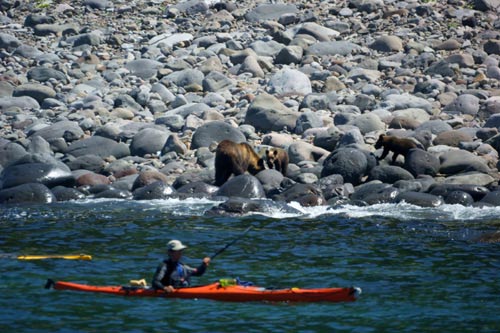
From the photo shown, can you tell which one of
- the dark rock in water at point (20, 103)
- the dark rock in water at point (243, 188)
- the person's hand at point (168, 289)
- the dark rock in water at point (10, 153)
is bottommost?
the dark rock in water at point (20, 103)

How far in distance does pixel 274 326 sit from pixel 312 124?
48.6 ft

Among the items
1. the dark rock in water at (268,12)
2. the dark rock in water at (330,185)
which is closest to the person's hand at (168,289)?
the dark rock in water at (330,185)

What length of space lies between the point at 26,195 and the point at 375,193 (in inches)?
301

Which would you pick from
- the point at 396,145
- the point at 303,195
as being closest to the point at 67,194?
the point at 303,195

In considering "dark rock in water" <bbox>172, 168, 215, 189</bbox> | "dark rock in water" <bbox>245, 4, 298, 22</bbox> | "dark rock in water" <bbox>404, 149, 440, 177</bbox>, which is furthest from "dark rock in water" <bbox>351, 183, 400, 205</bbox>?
"dark rock in water" <bbox>245, 4, 298, 22</bbox>

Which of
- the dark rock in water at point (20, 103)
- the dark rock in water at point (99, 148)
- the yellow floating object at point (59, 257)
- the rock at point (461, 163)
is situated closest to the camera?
the yellow floating object at point (59, 257)

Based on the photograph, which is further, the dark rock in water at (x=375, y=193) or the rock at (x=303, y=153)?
the rock at (x=303, y=153)

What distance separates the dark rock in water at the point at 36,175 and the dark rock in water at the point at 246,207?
456cm

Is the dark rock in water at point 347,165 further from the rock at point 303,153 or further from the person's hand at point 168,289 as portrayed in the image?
the person's hand at point 168,289

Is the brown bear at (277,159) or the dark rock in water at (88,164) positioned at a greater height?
the brown bear at (277,159)

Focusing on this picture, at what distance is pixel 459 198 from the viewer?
68.8ft

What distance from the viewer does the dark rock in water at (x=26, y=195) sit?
22.1m

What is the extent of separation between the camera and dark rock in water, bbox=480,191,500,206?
Answer: 2091cm

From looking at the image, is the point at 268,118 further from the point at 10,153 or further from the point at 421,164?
the point at 10,153
